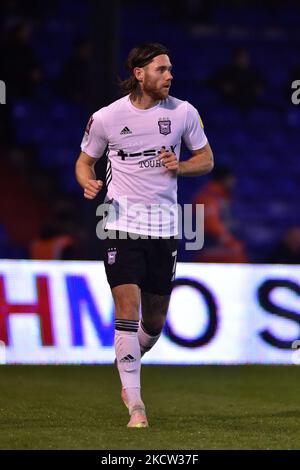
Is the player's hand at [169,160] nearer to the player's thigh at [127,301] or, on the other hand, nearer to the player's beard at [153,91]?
the player's beard at [153,91]

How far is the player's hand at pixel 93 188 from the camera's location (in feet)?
22.2

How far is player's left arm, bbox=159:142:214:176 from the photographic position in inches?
270

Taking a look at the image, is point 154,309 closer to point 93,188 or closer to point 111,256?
point 111,256

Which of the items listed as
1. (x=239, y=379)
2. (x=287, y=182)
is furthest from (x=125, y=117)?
(x=287, y=182)

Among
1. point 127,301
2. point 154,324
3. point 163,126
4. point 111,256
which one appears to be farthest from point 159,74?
point 154,324

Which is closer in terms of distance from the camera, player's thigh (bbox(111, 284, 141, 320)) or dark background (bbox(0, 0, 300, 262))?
player's thigh (bbox(111, 284, 141, 320))

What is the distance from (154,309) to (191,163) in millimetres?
1004

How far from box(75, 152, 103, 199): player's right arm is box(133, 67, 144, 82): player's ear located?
601 mm

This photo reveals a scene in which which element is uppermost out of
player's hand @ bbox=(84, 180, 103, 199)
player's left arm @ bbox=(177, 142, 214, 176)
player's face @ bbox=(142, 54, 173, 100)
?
player's face @ bbox=(142, 54, 173, 100)

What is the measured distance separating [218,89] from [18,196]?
3521 millimetres

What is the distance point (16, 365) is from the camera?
35.6 feet

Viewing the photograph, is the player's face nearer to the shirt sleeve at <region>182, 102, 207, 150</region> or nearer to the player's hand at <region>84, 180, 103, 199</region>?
the shirt sleeve at <region>182, 102, 207, 150</region>

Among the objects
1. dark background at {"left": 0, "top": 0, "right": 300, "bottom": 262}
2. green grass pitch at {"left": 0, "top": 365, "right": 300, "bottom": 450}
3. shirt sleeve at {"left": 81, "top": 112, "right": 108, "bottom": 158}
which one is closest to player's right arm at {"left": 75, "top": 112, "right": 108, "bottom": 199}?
shirt sleeve at {"left": 81, "top": 112, "right": 108, "bottom": 158}

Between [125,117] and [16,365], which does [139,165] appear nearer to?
[125,117]
